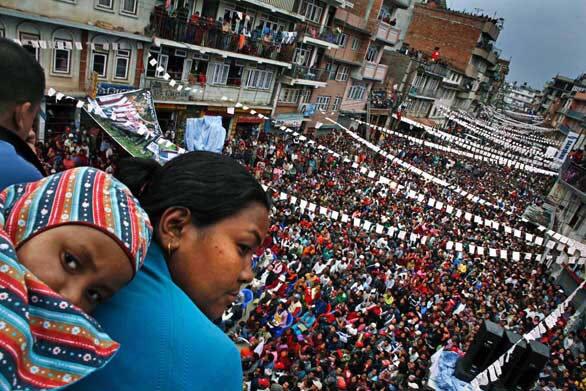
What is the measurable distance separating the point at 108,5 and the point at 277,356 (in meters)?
17.3

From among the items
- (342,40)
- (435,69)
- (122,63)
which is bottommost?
(122,63)

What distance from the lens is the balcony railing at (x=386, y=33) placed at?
123 ft

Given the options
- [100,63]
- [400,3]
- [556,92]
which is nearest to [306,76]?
[100,63]

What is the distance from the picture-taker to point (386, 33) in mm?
38656

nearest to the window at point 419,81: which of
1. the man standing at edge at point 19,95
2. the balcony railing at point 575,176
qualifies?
the balcony railing at point 575,176

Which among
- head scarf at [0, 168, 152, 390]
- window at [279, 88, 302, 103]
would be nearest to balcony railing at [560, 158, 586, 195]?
window at [279, 88, 302, 103]

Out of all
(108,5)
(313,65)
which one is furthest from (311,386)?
(313,65)

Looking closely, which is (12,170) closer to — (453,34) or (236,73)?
(236,73)

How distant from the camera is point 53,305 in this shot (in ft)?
3.18

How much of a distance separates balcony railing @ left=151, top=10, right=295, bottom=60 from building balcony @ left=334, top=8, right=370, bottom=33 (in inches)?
308

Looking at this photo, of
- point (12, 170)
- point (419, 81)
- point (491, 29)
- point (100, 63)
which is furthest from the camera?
point (491, 29)

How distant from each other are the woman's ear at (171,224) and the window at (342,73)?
37.5 metres

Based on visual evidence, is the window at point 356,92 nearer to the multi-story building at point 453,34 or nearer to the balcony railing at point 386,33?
the balcony railing at point 386,33

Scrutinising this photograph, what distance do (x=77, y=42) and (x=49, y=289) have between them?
19367 millimetres
